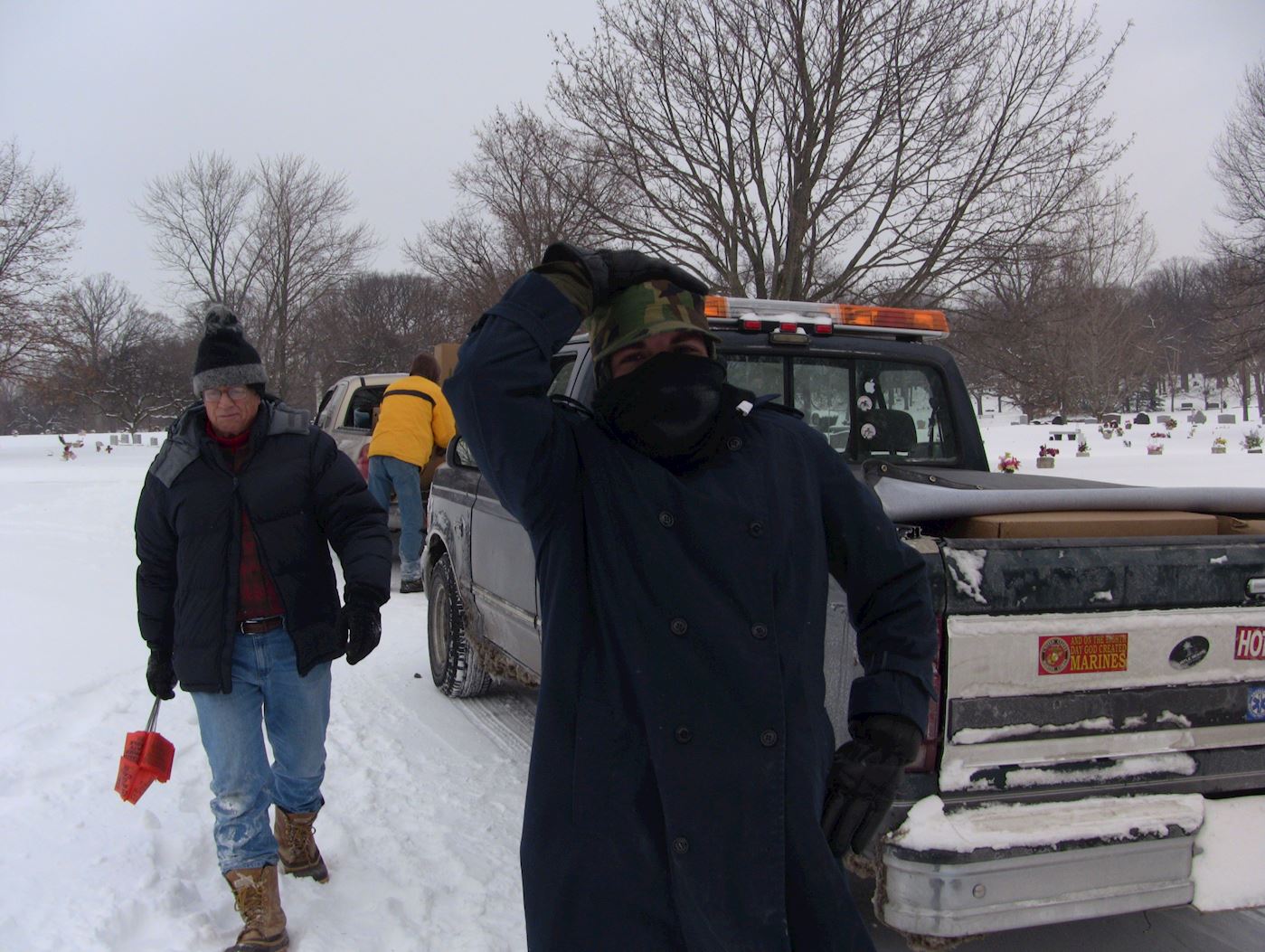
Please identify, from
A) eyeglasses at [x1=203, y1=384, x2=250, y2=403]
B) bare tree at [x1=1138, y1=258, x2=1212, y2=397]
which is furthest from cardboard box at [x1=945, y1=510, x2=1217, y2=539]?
bare tree at [x1=1138, y1=258, x2=1212, y2=397]

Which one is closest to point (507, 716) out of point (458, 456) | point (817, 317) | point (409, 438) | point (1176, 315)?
point (458, 456)

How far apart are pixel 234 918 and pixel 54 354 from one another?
3764cm

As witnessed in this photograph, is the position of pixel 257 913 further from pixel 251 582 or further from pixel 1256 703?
pixel 1256 703

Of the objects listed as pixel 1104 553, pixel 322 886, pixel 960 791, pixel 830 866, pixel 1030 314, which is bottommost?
pixel 322 886

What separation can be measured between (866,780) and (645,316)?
97 centimetres

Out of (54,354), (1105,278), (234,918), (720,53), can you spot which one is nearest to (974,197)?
(720,53)

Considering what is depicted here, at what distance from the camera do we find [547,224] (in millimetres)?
19141

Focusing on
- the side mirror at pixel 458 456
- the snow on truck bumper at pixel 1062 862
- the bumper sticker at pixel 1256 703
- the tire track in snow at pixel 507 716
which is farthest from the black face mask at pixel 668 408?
the side mirror at pixel 458 456

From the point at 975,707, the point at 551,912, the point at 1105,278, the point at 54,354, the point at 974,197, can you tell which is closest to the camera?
the point at 551,912

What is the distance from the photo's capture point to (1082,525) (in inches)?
110

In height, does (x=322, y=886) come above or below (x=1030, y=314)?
below

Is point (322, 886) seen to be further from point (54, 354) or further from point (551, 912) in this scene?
point (54, 354)

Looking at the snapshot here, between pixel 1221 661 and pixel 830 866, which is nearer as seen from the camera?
pixel 830 866

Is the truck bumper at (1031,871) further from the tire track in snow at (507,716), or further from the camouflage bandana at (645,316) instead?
the tire track in snow at (507,716)
